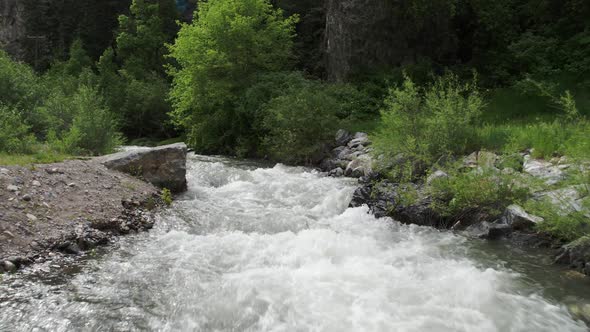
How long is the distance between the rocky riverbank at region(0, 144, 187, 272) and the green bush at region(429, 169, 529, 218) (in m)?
6.23

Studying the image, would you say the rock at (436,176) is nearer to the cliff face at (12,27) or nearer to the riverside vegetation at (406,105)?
the riverside vegetation at (406,105)

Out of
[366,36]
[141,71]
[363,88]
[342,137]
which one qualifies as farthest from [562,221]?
[141,71]

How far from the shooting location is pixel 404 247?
7.78 meters

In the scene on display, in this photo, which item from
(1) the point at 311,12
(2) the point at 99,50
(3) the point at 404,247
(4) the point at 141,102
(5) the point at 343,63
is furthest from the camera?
(2) the point at 99,50

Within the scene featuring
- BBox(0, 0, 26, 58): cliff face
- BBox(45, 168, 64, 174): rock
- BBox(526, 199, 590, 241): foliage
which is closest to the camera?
BBox(526, 199, 590, 241): foliage

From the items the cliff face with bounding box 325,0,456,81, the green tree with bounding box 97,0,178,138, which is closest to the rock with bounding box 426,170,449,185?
the cliff face with bounding box 325,0,456,81

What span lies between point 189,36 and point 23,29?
45740mm

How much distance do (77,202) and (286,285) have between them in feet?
16.8

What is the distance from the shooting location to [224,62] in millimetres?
21812

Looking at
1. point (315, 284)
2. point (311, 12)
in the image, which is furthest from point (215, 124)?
point (315, 284)

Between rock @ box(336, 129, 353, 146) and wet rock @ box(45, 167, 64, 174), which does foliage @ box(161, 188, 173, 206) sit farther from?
rock @ box(336, 129, 353, 146)

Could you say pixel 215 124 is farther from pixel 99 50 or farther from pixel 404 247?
pixel 99 50

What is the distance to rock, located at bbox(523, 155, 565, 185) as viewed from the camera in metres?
8.34

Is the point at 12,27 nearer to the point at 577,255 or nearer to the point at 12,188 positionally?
the point at 12,188
